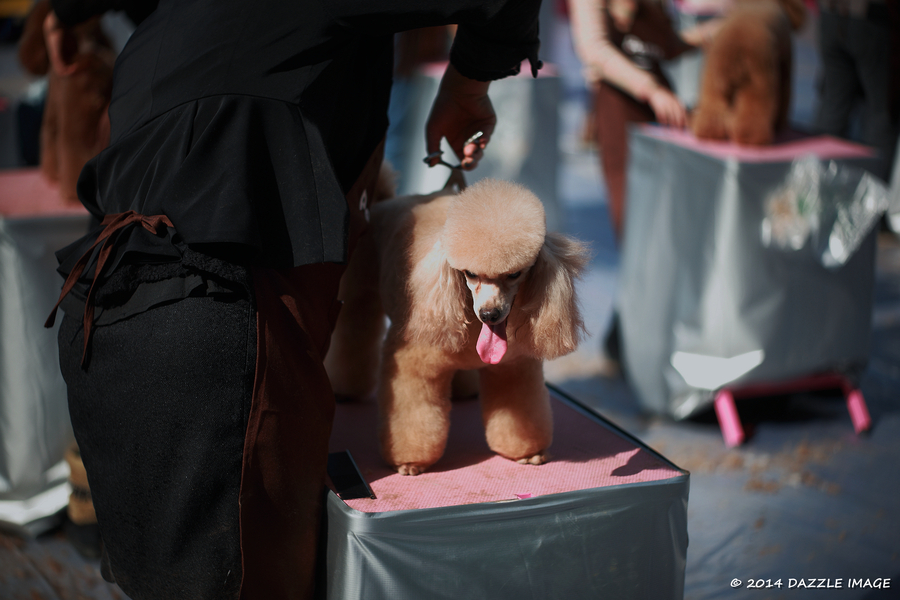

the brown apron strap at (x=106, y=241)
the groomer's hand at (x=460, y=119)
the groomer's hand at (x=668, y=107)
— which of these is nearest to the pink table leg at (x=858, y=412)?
the groomer's hand at (x=668, y=107)

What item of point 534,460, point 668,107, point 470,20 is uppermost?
point 470,20

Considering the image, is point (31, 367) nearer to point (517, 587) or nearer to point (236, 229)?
point (236, 229)

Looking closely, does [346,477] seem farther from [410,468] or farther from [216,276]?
[216,276]

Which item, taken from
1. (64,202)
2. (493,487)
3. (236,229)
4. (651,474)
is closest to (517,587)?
(493,487)

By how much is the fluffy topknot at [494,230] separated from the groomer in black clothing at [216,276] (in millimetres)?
Answer: 122

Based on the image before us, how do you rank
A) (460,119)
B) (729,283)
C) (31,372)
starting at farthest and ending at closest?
(729,283) < (31,372) < (460,119)

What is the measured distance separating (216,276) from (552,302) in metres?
0.36

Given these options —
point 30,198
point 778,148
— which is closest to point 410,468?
point 30,198

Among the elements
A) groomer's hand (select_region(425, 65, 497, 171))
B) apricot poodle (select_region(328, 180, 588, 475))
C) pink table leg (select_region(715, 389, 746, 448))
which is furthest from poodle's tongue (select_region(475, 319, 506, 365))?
pink table leg (select_region(715, 389, 746, 448))

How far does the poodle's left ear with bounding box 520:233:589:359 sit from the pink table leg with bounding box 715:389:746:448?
115 cm

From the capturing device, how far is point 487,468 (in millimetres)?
903

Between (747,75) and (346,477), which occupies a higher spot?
(747,75)

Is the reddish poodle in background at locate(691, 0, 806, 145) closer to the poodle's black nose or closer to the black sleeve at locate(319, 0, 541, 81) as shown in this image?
the black sleeve at locate(319, 0, 541, 81)

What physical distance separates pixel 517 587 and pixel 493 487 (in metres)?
0.12
